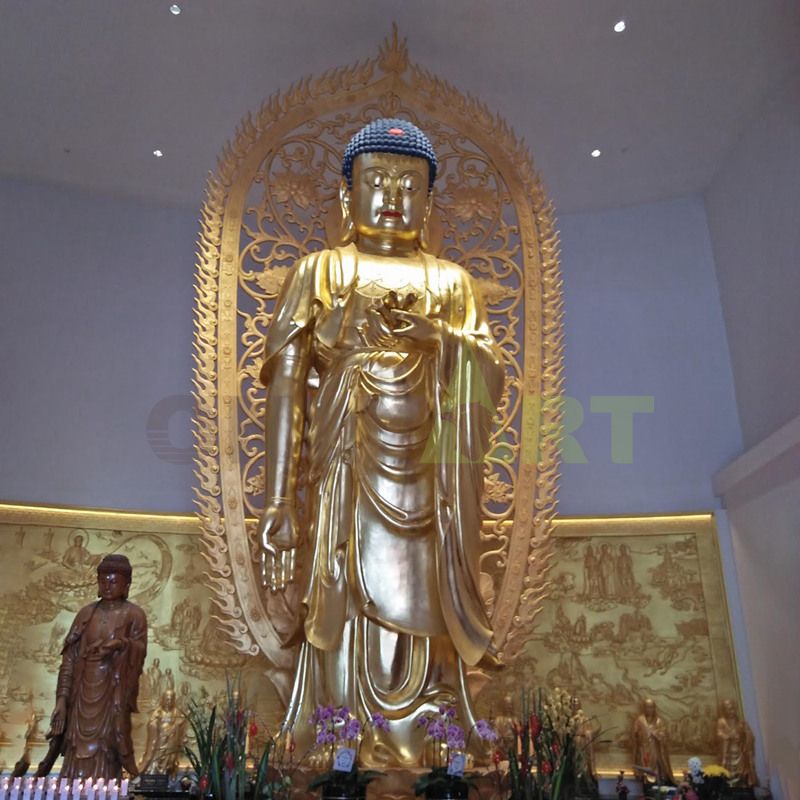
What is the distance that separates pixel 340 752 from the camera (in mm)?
3021

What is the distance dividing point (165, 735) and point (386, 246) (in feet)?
9.95

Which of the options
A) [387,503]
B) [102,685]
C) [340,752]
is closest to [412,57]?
[387,503]

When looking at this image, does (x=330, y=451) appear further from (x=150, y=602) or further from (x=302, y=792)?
(x=150, y=602)

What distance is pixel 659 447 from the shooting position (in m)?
5.95

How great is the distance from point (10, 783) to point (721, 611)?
4.20m

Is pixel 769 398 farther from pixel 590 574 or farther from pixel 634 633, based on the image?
pixel 634 633

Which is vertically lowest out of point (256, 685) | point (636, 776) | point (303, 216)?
point (636, 776)

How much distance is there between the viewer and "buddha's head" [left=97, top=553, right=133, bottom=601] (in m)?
4.15

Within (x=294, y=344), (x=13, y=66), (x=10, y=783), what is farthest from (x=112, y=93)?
(x=10, y=783)

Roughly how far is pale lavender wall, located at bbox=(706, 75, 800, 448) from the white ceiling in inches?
9.2

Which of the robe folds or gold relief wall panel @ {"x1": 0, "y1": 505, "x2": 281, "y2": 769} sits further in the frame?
gold relief wall panel @ {"x1": 0, "y1": 505, "x2": 281, "y2": 769}

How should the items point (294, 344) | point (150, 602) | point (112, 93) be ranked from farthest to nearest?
1. point (112, 93)
2. point (150, 602)
3. point (294, 344)

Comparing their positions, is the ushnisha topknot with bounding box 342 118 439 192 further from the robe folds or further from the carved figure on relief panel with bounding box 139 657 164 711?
the carved figure on relief panel with bounding box 139 657 164 711

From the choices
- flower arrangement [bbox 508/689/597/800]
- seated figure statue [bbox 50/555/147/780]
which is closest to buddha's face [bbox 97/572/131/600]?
seated figure statue [bbox 50/555/147/780]
